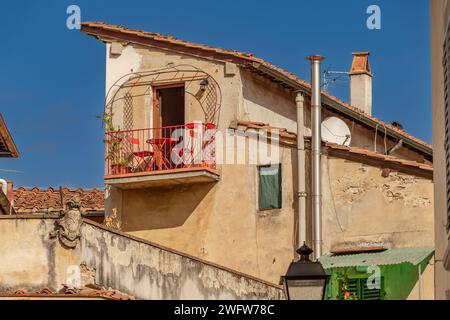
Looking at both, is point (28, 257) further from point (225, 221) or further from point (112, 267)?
point (225, 221)

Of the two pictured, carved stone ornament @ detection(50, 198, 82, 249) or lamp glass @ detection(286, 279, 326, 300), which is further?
carved stone ornament @ detection(50, 198, 82, 249)

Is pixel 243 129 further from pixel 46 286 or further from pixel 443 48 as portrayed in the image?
pixel 443 48

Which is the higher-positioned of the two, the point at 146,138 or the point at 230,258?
the point at 146,138

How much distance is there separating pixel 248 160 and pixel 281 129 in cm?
105

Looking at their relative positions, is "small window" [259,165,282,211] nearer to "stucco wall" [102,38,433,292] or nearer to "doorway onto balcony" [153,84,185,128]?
"stucco wall" [102,38,433,292]

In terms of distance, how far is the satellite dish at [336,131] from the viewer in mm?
33469

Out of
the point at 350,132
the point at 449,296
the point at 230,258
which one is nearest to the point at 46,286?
the point at 230,258

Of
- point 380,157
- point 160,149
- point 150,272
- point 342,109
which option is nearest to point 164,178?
point 160,149

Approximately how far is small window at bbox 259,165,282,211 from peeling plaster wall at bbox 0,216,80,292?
7.11 m

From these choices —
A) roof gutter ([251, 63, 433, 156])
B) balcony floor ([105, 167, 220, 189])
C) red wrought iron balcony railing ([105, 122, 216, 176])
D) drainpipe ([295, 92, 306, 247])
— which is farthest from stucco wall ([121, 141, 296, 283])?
roof gutter ([251, 63, 433, 156])

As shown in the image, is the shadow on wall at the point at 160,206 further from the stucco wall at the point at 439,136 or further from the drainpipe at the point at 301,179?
the stucco wall at the point at 439,136

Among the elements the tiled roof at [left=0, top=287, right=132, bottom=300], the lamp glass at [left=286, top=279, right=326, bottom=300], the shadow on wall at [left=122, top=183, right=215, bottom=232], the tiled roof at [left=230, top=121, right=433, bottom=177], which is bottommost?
the tiled roof at [left=0, top=287, right=132, bottom=300]

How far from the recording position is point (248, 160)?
33.7 meters

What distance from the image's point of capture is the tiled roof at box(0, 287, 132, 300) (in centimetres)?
2556
